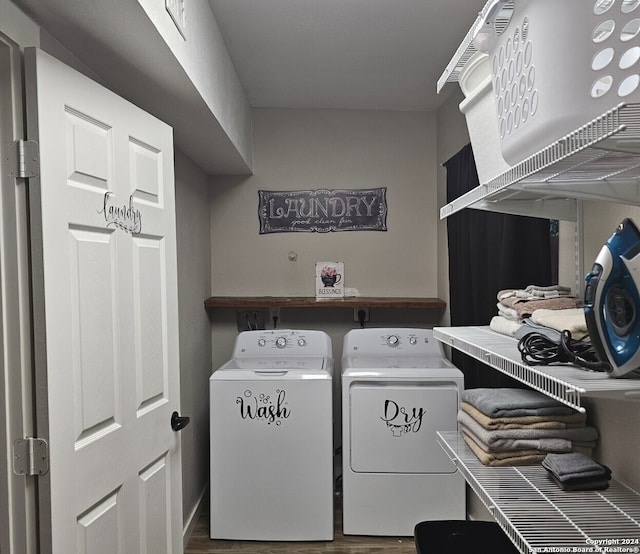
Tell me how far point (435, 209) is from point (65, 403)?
9.36ft

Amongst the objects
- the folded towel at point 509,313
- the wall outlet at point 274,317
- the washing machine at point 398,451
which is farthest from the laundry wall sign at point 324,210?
the folded towel at point 509,313

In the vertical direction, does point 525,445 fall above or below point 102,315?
below

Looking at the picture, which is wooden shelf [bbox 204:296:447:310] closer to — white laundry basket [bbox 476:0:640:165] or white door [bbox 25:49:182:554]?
white door [bbox 25:49:182:554]

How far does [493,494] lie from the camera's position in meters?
1.46

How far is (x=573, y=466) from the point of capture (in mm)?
1523

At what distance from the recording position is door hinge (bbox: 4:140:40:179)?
53.5 inches

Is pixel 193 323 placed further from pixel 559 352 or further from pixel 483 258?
pixel 559 352

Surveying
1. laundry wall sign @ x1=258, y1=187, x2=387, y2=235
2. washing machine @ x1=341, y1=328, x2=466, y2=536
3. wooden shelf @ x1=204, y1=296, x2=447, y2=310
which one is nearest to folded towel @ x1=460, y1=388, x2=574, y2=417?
washing machine @ x1=341, y1=328, x2=466, y2=536

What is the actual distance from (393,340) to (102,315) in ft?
6.96


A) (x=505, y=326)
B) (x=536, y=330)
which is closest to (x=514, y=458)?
(x=505, y=326)

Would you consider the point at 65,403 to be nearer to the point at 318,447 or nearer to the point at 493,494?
the point at 493,494

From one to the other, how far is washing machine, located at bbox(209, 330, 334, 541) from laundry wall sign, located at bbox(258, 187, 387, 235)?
1195 millimetres

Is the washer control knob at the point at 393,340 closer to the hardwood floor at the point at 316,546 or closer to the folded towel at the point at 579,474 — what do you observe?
the hardwood floor at the point at 316,546

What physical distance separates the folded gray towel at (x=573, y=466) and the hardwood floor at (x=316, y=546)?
1.53m
